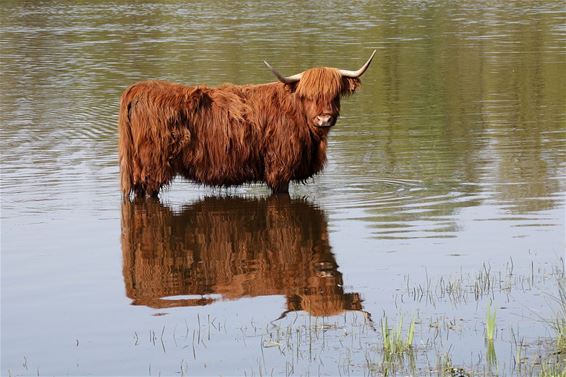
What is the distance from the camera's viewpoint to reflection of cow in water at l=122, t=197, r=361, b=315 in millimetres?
6613

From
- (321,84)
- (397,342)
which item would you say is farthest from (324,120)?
(397,342)

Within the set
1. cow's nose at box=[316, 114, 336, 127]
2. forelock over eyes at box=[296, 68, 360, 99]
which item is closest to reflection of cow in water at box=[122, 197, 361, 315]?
cow's nose at box=[316, 114, 336, 127]

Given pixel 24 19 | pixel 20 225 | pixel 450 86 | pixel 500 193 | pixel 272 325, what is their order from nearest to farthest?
1. pixel 272 325
2. pixel 20 225
3. pixel 500 193
4. pixel 450 86
5. pixel 24 19

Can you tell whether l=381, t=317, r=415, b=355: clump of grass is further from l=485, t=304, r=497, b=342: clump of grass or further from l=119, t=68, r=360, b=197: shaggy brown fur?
l=119, t=68, r=360, b=197: shaggy brown fur

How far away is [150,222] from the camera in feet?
28.7

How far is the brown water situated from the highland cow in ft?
0.71

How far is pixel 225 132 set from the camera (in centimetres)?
958

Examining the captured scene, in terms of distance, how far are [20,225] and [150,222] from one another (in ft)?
2.82

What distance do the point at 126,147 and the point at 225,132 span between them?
2.41 feet

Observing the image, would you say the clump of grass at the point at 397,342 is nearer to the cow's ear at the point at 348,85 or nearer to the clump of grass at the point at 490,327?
the clump of grass at the point at 490,327

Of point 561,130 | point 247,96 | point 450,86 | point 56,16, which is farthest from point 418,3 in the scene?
point 247,96

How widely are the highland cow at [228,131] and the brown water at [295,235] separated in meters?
0.22

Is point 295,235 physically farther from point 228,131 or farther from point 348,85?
point 348,85

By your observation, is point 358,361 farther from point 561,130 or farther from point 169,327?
point 561,130
